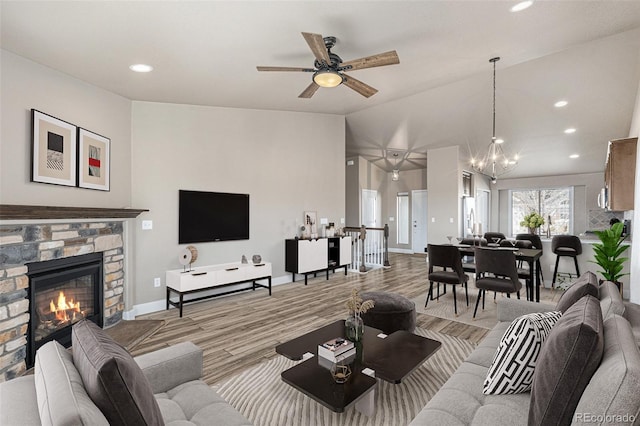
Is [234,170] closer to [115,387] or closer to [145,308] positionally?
[145,308]

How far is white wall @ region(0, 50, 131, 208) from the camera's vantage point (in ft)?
8.49

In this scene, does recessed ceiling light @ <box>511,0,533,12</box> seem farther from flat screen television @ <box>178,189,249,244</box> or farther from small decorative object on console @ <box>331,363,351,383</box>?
flat screen television @ <box>178,189,249,244</box>

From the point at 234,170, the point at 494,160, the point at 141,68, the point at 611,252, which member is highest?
the point at 141,68

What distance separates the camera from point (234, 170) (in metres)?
5.05

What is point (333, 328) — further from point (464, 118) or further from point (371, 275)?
point (464, 118)

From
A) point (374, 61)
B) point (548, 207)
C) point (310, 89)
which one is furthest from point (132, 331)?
point (548, 207)

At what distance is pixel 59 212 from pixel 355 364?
2.89 meters

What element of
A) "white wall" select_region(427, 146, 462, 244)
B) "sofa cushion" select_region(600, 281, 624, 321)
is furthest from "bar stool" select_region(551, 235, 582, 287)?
"sofa cushion" select_region(600, 281, 624, 321)

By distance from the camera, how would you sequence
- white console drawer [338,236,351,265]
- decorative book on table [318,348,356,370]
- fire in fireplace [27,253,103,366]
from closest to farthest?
decorative book on table [318,348,356,370]
fire in fireplace [27,253,103,366]
white console drawer [338,236,351,265]

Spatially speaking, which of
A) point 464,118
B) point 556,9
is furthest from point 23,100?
point 464,118

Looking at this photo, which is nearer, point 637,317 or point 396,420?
point 637,317

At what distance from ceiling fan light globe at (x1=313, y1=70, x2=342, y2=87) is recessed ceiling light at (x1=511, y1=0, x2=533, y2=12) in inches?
60.3

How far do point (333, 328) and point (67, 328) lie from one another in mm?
2715

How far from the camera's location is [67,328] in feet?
10.3
